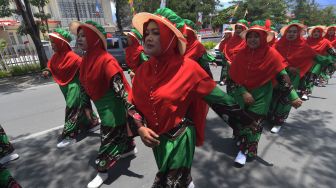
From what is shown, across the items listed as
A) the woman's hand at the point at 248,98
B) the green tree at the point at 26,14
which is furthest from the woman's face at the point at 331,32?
the green tree at the point at 26,14

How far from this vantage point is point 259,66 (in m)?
3.14

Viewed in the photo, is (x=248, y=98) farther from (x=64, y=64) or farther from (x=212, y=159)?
(x=64, y=64)

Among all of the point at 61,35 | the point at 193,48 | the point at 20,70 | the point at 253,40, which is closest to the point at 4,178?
the point at 61,35

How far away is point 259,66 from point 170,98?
1787mm

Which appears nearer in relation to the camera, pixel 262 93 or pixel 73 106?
pixel 262 93

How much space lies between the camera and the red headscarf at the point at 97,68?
110 inches

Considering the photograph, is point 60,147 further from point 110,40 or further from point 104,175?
point 110,40

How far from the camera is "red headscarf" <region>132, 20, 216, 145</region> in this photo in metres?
1.82

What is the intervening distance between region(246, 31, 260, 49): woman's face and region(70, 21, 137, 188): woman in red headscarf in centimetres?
166

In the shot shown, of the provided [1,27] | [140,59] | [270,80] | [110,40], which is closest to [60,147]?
[140,59]

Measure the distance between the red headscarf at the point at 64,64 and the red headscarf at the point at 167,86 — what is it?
2.43 meters

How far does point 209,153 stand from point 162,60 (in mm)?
2320

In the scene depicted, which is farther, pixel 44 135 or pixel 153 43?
pixel 44 135

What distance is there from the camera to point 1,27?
1112 inches
